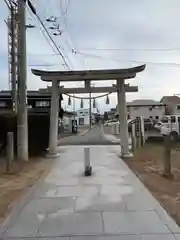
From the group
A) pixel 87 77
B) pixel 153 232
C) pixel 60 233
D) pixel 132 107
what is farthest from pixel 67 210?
pixel 132 107

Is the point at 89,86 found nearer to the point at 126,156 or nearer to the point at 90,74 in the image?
the point at 90,74

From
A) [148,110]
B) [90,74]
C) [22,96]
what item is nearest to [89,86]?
[90,74]

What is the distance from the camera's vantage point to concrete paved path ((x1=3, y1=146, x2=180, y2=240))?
5.77 metres

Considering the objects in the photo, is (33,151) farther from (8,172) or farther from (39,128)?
(8,172)

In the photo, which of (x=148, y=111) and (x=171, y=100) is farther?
(x=171, y=100)

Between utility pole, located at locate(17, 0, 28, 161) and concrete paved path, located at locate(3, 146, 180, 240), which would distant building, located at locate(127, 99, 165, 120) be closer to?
utility pole, located at locate(17, 0, 28, 161)

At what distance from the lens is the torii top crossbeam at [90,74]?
18203mm

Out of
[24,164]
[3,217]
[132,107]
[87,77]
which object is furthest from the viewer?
[132,107]

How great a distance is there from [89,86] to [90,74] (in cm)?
79

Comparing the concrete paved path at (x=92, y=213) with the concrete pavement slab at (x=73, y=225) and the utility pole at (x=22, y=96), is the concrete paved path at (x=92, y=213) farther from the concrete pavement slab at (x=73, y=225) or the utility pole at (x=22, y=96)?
the utility pole at (x=22, y=96)

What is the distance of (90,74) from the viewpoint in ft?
60.3

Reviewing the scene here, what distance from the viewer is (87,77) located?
60.7ft

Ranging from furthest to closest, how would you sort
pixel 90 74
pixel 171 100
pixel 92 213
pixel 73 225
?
1. pixel 171 100
2. pixel 90 74
3. pixel 92 213
4. pixel 73 225

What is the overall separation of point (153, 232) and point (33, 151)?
1410 cm
